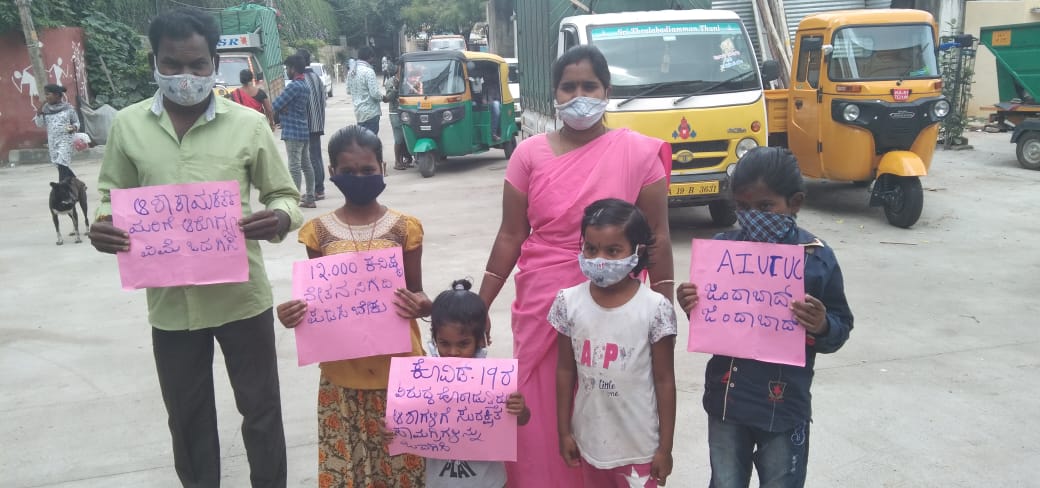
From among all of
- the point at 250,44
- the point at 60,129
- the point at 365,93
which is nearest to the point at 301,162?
the point at 365,93

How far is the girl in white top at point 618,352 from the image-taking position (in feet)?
7.17

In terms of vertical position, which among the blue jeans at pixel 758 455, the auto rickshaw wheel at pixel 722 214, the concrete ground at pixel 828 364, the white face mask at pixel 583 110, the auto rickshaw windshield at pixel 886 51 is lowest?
the concrete ground at pixel 828 364

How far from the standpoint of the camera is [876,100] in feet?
26.1

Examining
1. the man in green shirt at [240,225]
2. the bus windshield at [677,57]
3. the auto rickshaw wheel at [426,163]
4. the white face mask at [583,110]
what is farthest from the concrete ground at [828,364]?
the auto rickshaw wheel at [426,163]

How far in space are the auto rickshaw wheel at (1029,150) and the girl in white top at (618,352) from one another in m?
11.4

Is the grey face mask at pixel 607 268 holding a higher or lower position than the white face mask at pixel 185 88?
lower

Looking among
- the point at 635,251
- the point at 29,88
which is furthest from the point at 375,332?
the point at 29,88

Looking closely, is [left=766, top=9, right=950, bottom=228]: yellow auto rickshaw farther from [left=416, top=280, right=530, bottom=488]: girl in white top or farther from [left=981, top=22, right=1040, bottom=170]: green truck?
[left=416, top=280, right=530, bottom=488]: girl in white top

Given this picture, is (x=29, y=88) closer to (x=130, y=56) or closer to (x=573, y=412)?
(x=130, y=56)

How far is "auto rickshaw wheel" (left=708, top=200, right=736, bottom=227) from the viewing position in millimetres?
8227

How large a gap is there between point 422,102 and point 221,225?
1014cm

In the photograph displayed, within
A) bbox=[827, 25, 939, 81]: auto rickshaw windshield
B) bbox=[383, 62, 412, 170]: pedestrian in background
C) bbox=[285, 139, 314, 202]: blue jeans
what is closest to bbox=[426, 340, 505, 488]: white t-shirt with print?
bbox=[827, 25, 939, 81]: auto rickshaw windshield

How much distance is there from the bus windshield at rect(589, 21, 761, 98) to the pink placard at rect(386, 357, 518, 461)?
5.46 metres

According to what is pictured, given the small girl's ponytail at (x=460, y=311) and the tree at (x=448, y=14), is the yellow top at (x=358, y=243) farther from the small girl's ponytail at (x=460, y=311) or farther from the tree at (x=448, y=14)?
the tree at (x=448, y=14)
